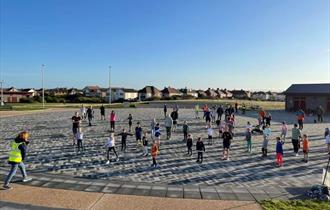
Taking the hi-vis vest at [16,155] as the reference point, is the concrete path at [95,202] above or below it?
below

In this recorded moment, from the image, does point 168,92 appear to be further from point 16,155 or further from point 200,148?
point 16,155

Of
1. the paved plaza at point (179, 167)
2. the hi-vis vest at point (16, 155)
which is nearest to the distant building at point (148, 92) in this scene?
the paved plaza at point (179, 167)

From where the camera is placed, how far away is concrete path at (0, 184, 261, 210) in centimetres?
809

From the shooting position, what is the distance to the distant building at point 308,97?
43.9 metres

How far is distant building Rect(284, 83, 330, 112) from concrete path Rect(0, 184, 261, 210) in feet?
131

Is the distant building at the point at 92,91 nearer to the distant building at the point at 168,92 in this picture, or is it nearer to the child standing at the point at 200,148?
the distant building at the point at 168,92

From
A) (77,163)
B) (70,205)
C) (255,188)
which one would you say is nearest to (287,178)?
(255,188)

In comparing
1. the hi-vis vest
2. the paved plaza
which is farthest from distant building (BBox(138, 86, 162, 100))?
the hi-vis vest

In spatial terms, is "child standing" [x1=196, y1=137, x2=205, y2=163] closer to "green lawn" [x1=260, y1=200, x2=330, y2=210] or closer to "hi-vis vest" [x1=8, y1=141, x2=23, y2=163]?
"green lawn" [x1=260, y1=200, x2=330, y2=210]

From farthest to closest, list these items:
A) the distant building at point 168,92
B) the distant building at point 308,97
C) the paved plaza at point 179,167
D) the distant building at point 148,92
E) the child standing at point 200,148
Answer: the distant building at point 168,92 → the distant building at point 148,92 → the distant building at point 308,97 → the child standing at point 200,148 → the paved plaza at point 179,167

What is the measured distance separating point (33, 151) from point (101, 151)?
342 centimetres

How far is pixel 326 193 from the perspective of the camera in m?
8.97

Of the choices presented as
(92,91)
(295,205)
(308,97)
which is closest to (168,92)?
(92,91)

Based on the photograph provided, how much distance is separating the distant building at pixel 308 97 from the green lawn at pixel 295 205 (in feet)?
127
